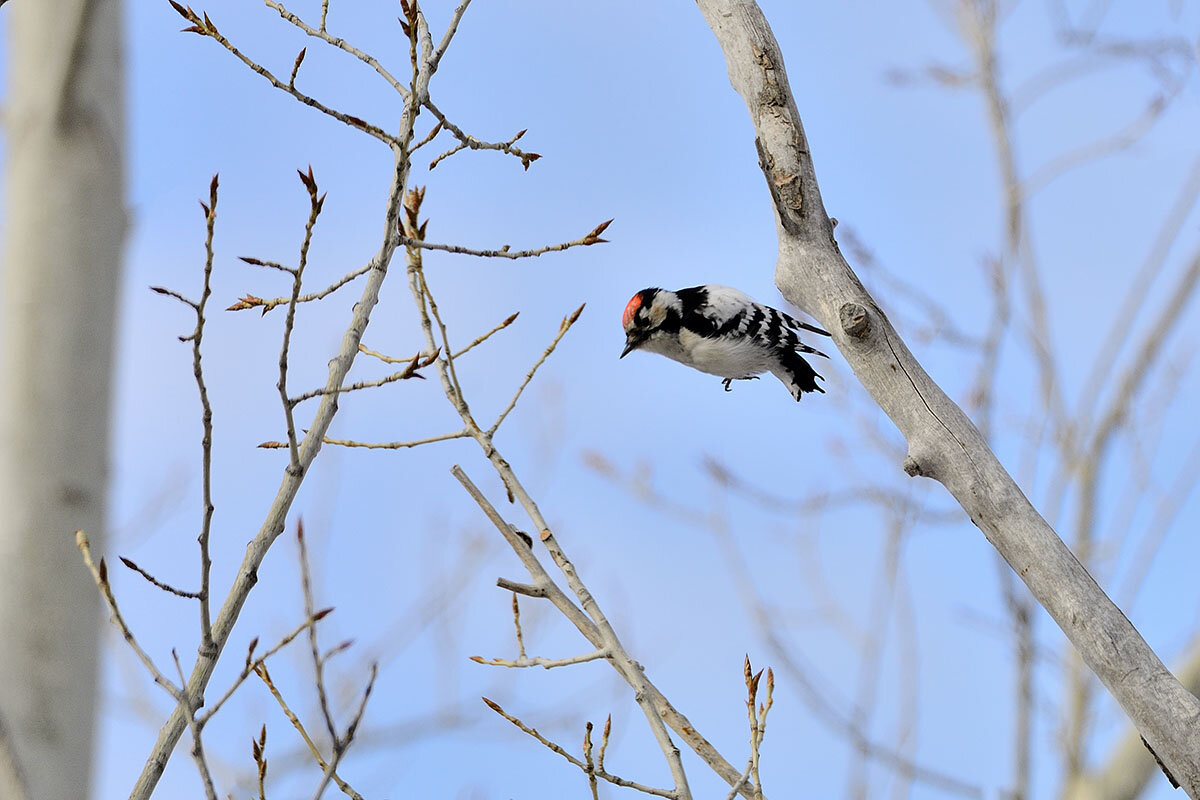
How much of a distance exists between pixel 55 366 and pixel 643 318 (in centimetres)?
274

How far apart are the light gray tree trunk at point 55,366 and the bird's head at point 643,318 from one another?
2507 mm

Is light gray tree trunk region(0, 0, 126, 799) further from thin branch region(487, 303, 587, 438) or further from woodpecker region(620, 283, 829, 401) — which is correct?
woodpecker region(620, 283, 829, 401)

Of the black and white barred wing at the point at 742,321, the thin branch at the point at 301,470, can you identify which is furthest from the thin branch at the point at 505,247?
the black and white barred wing at the point at 742,321

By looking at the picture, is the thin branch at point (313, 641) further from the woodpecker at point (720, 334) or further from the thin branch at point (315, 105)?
the woodpecker at point (720, 334)

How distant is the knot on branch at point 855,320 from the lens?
229cm

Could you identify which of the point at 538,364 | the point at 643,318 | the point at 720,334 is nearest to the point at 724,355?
the point at 720,334

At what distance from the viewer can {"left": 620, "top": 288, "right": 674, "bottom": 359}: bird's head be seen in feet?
15.5

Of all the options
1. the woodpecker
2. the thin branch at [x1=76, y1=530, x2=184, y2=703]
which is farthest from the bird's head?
the thin branch at [x1=76, y1=530, x2=184, y2=703]

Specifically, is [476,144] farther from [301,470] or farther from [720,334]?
[720,334]

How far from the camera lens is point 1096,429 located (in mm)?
5941

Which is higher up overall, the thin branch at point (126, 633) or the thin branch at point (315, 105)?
the thin branch at point (315, 105)

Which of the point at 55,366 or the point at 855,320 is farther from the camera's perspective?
the point at 55,366

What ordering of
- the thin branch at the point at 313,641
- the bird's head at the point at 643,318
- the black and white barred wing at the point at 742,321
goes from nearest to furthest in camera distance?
the thin branch at the point at 313,641, the black and white barred wing at the point at 742,321, the bird's head at the point at 643,318

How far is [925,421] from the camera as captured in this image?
227 centimetres
